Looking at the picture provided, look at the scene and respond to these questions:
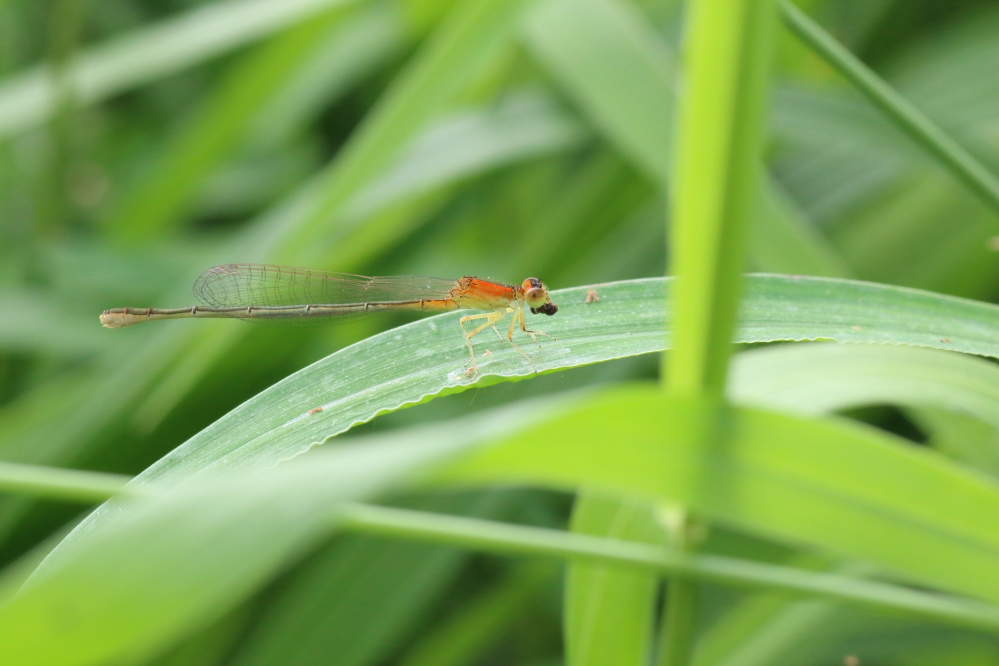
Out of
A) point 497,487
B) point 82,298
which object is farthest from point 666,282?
point 82,298

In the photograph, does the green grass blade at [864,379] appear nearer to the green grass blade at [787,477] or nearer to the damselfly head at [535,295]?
the green grass blade at [787,477]

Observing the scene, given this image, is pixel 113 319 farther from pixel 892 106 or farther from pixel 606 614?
pixel 892 106

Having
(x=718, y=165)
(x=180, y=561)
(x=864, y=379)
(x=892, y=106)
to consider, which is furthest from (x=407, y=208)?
(x=180, y=561)

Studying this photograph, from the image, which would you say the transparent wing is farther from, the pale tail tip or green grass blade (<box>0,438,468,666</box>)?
green grass blade (<box>0,438,468,666</box>)

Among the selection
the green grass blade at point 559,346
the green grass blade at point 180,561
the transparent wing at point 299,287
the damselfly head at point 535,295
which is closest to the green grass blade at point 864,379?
the green grass blade at point 559,346

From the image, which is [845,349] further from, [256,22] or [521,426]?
[256,22]

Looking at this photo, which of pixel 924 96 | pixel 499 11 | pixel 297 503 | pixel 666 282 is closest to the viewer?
pixel 297 503

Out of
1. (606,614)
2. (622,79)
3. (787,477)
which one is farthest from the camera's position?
(622,79)
